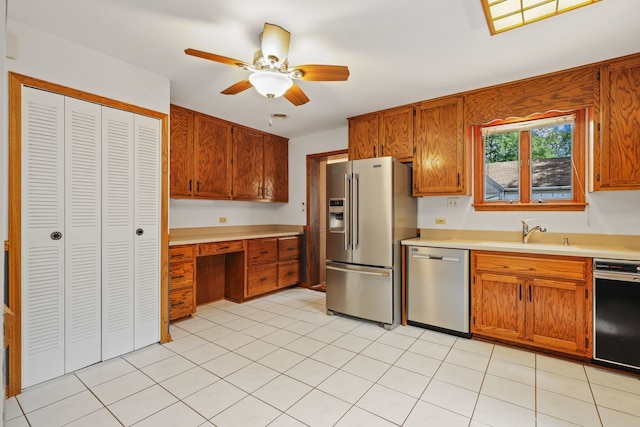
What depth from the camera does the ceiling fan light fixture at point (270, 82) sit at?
2211 mm

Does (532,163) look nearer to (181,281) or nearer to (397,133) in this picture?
(397,133)

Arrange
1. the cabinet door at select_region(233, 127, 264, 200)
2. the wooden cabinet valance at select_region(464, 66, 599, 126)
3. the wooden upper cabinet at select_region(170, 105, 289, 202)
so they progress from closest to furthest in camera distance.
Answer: the wooden cabinet valance at select_region(464, 66, 599, 126) → the wooden upper cabinet at select_region(170, 105, 289, 202) → the cabinet door at select_region(233, 127, 264, 200)

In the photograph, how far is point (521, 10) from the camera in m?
2.01

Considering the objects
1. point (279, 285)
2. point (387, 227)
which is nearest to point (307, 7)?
point (387, 227)

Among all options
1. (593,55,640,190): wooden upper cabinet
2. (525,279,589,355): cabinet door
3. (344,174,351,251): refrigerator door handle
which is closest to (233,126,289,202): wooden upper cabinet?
(344,174,351,251): refrigerator door handle

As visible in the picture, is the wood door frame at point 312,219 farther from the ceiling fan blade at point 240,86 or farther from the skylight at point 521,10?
the skylight at point 521,10

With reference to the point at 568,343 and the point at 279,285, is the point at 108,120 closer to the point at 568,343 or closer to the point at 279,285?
the point at 279,285

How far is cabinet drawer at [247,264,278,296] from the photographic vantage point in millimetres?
4262

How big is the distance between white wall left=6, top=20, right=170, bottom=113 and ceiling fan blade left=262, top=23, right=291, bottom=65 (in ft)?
4.12

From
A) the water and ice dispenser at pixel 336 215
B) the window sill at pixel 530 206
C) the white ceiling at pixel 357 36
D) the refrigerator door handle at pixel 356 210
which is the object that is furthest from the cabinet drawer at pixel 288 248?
the window sill at pixel 530 206

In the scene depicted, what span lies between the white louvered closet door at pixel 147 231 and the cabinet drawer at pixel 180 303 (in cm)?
47

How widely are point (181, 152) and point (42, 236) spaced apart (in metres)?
1.74

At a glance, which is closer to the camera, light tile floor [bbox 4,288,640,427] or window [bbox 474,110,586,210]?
light tile floor [bbox 4,288,640,427]

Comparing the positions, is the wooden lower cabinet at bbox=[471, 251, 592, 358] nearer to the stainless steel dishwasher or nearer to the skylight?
the stainless steel dishwasher
